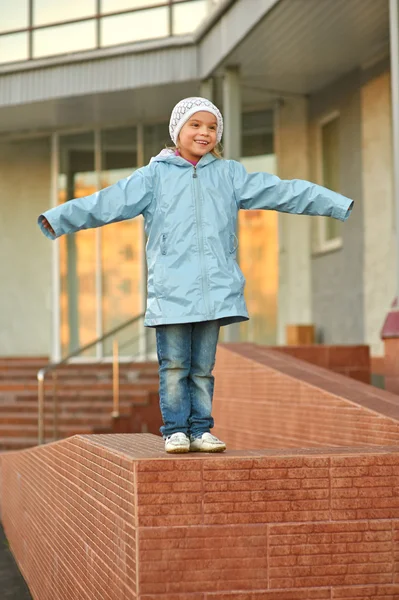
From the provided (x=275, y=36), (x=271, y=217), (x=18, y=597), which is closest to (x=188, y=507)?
(x=18, y=597)

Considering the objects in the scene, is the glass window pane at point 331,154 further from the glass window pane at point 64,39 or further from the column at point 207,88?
the glass window pane at point 64,39

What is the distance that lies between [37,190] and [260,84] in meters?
6.29

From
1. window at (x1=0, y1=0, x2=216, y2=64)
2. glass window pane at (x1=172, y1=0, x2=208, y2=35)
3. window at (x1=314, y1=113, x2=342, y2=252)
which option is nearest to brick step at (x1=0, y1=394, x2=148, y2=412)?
window at (x1=314, y1=113, x2=342, y2=252)

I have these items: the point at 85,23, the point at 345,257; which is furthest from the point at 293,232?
the point at 85,23

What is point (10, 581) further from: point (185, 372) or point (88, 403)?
point (88, 403)

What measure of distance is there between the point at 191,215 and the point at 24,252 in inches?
591

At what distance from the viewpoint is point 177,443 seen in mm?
4348

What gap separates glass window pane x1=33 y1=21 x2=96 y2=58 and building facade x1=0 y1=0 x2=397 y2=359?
0.02 metres

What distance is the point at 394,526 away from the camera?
162 inches

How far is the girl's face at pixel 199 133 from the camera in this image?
4617 millimetres

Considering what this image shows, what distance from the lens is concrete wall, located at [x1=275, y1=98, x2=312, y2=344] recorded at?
1542 cm

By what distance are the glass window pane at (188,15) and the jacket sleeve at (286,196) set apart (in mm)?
11128

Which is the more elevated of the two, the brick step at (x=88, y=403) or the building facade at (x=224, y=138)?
the building facade at (x=224, y=138)

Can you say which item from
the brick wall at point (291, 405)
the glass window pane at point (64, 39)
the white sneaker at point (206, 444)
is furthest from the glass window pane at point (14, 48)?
the white sneaker at point (206, 444)
